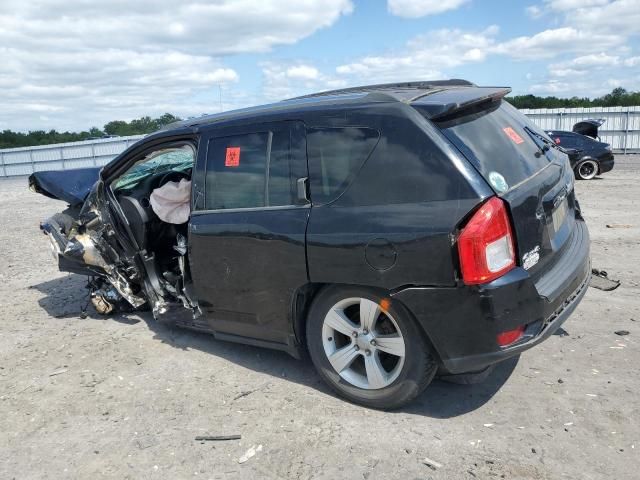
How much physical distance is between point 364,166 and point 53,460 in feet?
8.42

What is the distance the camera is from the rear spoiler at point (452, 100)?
3277mm

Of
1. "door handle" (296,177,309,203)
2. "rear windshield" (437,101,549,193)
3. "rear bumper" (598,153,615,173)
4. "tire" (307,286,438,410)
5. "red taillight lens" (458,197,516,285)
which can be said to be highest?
"rear windshield" (437,101,549,193)

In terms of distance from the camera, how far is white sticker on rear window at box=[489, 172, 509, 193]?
3129mm

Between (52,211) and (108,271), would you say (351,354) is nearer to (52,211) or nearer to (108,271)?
(108,271)

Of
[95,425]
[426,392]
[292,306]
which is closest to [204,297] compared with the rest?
[292,306]

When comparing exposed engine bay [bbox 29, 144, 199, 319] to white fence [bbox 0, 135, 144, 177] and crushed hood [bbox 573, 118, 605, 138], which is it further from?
white fence [bbox 0, 135, 144, 177]

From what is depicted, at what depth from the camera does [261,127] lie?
394 cm

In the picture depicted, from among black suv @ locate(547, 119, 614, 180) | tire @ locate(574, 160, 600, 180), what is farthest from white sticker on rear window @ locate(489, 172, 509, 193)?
tire @ locate(574, 160, 600, 180)

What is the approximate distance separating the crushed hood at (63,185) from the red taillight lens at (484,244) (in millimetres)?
4165

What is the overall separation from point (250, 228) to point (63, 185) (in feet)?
9.64

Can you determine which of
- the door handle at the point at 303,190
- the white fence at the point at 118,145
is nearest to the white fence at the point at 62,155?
the white fence at the point at 118,145

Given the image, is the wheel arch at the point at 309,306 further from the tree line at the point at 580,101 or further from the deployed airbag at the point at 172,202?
the tree line at the point at 580,101

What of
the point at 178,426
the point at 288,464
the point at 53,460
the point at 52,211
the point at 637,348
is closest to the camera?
the point at 288,464

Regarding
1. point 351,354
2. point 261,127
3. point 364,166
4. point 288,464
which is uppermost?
point 261,127
